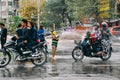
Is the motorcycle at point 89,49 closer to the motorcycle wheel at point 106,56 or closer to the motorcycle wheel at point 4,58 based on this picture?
the motorcycle wheel at point 106,56

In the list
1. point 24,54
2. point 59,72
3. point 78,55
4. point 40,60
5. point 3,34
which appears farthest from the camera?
point 3,34

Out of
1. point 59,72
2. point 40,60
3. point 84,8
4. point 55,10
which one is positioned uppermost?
point 55,10

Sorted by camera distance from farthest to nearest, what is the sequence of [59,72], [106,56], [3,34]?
[3,34] → [106,56] → [59,72]

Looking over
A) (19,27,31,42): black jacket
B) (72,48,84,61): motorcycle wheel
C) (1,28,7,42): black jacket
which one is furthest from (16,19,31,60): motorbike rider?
(1,28,7,42): black jacket

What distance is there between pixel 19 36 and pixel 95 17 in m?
35.7

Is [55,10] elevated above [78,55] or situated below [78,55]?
above

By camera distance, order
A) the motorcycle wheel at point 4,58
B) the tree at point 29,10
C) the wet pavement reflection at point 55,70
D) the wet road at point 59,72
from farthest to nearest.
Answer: the tree at point 29,10, the motorcycle wheel at point 4,58, the wet pavement reflection at point 55,70, the wet road at point 59,72

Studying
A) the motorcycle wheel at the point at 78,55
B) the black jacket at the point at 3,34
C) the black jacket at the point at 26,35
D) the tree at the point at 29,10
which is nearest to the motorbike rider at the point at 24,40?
the black jacket at the point at 26,35

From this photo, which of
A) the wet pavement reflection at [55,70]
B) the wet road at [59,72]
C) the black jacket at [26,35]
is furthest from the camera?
the black jacket at [26,35]

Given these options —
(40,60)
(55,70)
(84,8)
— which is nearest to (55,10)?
(84,8)

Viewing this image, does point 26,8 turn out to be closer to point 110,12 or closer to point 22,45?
point 110,12

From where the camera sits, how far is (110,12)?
50.6 m

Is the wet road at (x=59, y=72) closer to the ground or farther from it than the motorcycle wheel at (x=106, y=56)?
closer to the ground

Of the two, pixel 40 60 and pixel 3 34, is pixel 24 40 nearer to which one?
pixel 40 60
